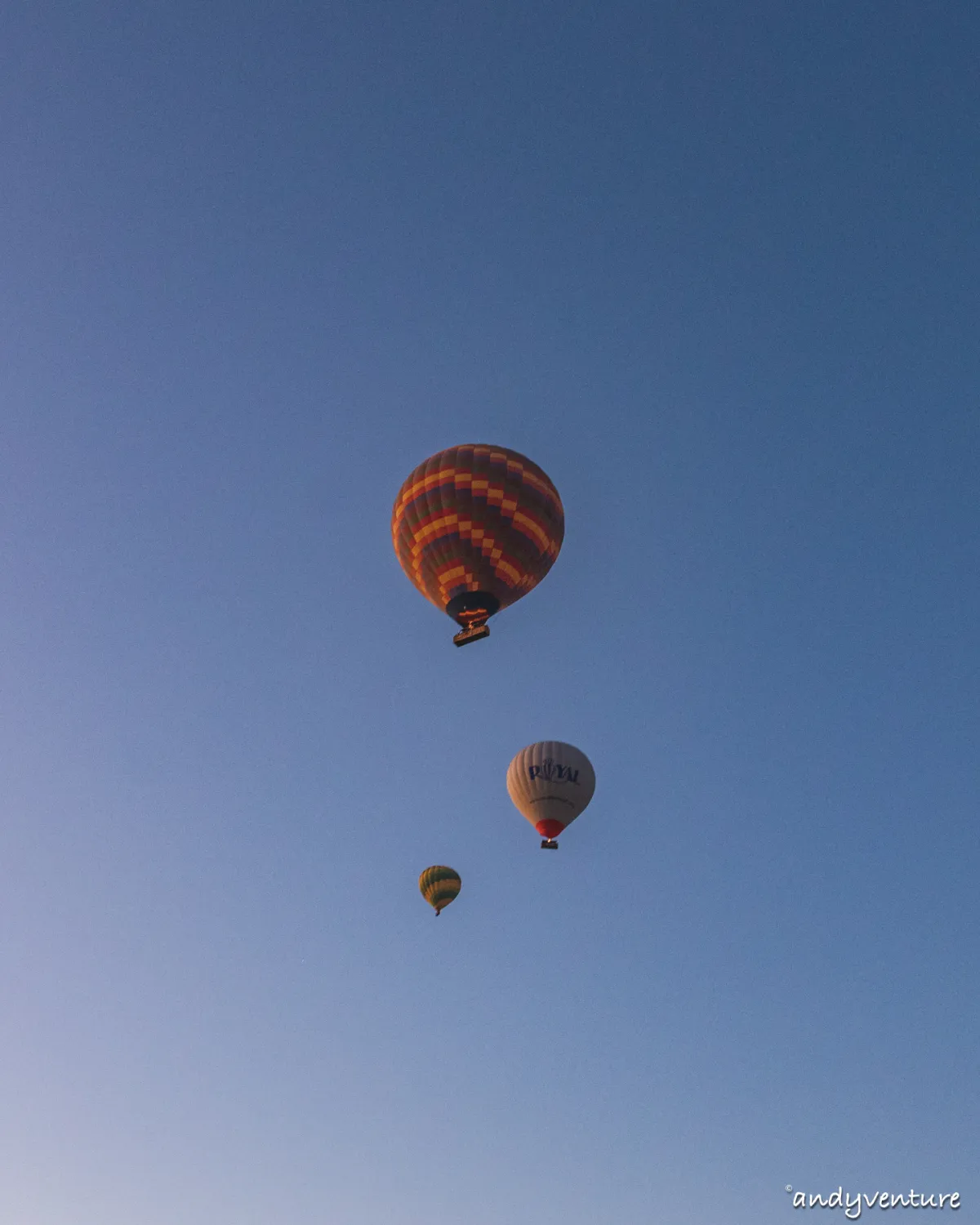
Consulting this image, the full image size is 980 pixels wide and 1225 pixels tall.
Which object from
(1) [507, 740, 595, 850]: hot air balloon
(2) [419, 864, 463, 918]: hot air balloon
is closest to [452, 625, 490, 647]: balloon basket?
(1) [507, 740, 595, 850]: hot air balloon

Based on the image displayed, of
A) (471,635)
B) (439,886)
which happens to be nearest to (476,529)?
(471,635)

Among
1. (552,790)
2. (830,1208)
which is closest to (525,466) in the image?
(552,790)

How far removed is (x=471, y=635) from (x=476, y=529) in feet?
10.4

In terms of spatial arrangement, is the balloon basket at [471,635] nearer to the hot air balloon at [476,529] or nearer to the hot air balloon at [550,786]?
the hot air balloon at [476,529]

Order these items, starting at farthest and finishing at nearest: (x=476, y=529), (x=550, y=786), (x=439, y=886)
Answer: (x=439, y=886)
(x=550, y=786)
(x=476, y=529)

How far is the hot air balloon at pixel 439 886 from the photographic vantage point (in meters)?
47.7

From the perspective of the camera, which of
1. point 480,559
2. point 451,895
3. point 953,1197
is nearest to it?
point 480,559

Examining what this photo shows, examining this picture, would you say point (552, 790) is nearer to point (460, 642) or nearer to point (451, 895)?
point (460, 642)

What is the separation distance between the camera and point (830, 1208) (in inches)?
1415

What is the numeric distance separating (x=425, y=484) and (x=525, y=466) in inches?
123

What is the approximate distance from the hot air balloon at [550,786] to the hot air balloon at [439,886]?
39.7 feet

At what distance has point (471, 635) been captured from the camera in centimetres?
3209

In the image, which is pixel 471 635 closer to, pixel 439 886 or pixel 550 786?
pixel 550 786

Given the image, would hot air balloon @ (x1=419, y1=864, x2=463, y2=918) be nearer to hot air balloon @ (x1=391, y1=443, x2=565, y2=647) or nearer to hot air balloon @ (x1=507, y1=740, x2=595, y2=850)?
hot air balloon @ (x1=507, y1=740, x2=595, y2=850)
